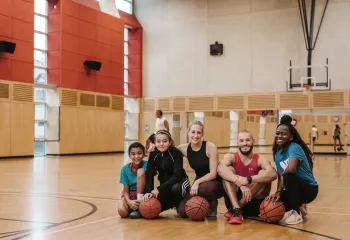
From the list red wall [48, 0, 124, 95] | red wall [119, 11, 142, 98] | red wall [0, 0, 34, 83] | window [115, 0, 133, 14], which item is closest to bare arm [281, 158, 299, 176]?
red wall [0, 0, 34, 83]

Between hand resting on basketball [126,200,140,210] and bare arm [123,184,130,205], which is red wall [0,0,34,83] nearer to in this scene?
bare arm [123,184,130,205]

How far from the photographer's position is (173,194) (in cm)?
602

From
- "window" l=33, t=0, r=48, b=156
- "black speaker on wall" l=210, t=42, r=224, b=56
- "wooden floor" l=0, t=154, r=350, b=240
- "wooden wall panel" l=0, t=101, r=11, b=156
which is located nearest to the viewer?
"wooden floor" l=0, t=154, r=350, b=240

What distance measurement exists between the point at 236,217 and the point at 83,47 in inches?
793

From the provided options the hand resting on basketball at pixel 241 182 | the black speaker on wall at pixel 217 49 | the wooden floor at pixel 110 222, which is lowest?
the wooden floor at pixel 110 222

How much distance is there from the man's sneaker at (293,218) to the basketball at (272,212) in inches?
3.2

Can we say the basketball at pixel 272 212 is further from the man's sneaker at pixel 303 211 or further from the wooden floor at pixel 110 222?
the man's sneaker at pixel 303 211

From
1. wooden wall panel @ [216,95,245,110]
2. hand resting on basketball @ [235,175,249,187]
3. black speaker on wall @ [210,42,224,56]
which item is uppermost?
black speaker on wall @ [210,42,224,56]

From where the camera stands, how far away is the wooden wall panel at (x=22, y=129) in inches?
830

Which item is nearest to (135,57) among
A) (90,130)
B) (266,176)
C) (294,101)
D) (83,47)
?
(83,47)

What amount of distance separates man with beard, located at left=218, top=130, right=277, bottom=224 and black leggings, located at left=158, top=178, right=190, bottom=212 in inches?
19.4

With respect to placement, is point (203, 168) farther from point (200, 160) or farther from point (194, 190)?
point (194, 190)

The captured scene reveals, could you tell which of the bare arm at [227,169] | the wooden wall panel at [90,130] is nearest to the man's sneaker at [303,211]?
the bare arm at [227,169]

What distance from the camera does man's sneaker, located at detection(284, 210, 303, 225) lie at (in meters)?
5.58
